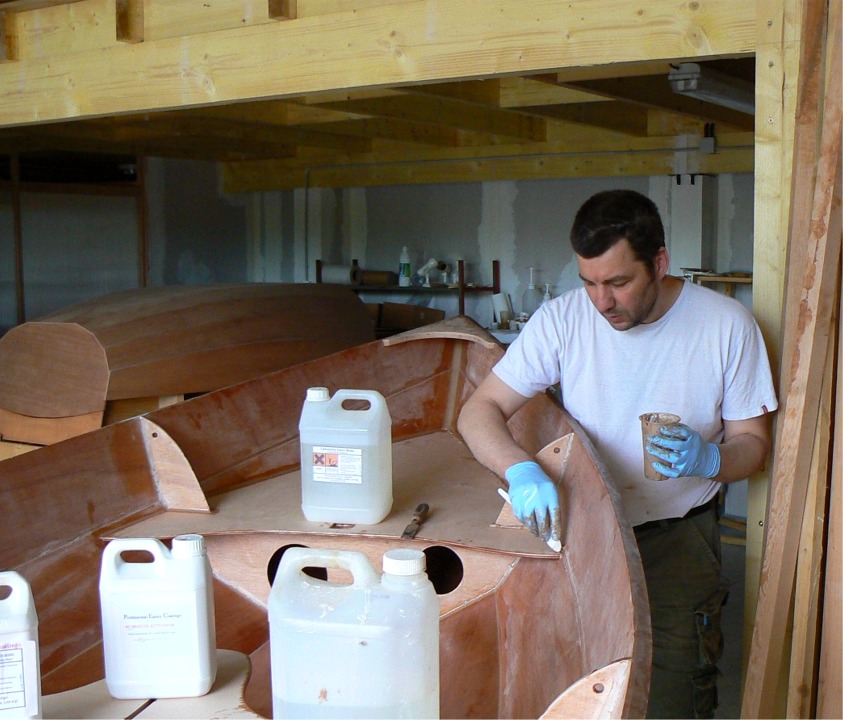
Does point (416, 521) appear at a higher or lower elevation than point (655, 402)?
lower

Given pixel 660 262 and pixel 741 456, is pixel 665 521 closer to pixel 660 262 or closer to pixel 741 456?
pixel 741 456

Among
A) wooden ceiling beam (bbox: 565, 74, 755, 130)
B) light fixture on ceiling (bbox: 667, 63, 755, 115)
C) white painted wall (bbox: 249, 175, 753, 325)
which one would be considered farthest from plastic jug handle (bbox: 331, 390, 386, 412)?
white painted wall (bbox: 249, 175, 753, 325)

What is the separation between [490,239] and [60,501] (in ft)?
18.8

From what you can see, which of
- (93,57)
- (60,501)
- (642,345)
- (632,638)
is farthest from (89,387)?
(632,638)

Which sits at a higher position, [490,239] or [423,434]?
[490,239]

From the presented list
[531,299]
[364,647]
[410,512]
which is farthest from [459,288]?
[364,647]

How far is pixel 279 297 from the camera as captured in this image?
5691 mm

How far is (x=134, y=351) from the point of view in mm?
4574

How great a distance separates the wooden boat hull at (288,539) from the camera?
2.30m

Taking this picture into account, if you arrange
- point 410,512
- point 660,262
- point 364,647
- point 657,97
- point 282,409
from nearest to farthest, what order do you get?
point 364,647 → point 660,262 → point 410,512 → point 282,409 → point 657,97

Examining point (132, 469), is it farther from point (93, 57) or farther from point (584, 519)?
point (93, 57)

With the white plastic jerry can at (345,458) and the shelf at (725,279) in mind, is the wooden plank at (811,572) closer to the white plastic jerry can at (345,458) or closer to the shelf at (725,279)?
the white plastic jerry can at (345,458)

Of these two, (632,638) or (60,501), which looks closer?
(632,638)

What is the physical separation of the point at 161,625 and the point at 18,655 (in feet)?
0.81
